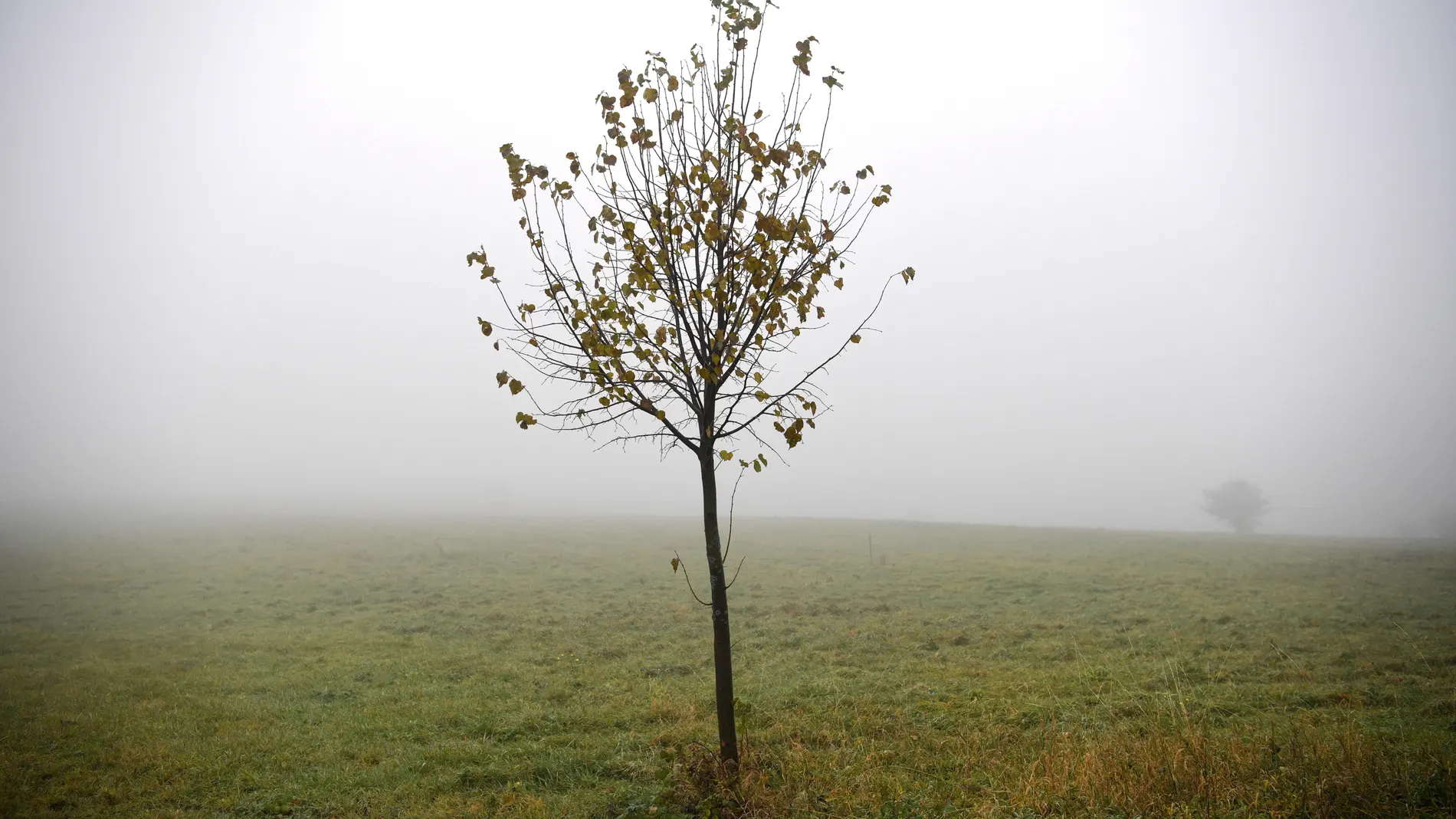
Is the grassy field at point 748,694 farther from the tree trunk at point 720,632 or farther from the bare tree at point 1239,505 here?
the bare tree at point 1239,505

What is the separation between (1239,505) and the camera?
9812cm

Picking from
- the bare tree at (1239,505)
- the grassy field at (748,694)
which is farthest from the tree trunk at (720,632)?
the bare tree at (1239,505)

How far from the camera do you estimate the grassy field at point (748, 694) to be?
746 cm

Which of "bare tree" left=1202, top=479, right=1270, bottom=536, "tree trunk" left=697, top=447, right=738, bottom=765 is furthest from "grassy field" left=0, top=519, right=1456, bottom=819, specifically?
"bare tree" left=1202, top=479, right=1270, bottom=536

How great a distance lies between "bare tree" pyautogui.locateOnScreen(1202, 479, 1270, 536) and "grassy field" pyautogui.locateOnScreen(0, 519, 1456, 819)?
76.0 m

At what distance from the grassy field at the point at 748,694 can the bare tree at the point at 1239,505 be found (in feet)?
249

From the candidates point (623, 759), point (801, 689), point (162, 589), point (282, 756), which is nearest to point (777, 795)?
point (623, 759)

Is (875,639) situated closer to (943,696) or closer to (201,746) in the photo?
(943,696)

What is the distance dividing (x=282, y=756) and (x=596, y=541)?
4575 centimetres

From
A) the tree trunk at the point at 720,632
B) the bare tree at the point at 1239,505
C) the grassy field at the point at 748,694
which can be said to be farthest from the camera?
the bare tree at the point at 1239,505

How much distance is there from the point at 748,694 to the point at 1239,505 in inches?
4514

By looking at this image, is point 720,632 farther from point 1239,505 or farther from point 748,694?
point 1239,505

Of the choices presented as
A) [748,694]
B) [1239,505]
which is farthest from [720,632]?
[1239,505]

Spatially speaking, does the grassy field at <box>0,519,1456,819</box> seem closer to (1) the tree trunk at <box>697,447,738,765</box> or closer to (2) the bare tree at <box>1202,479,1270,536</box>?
(1) the tree trunk at <box>697,447,738,765</box>
